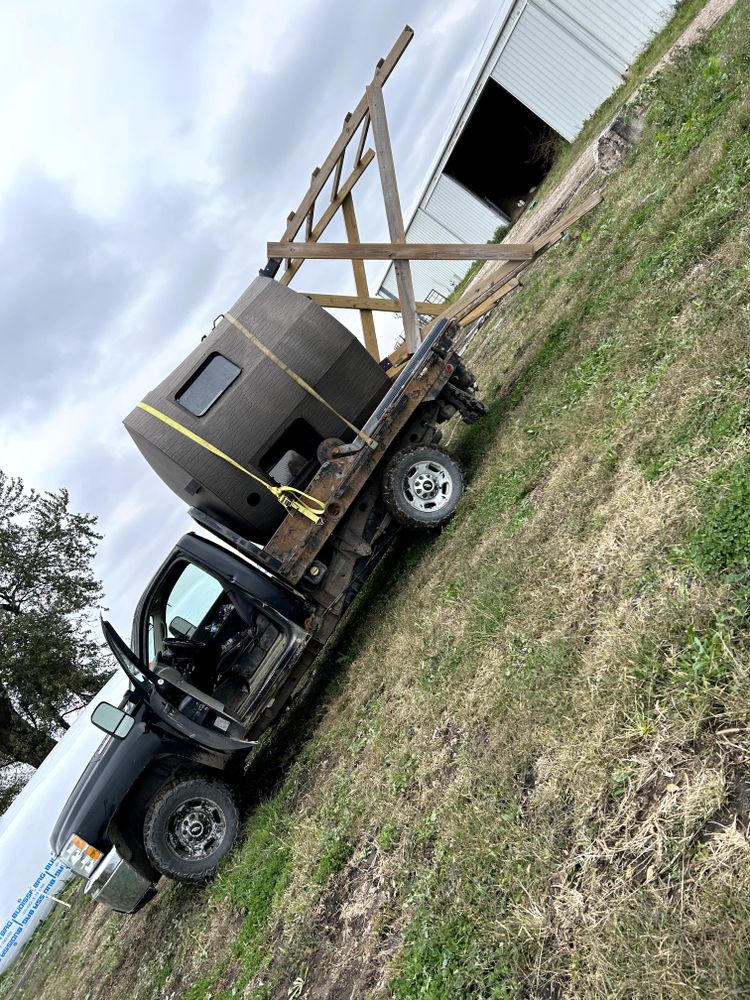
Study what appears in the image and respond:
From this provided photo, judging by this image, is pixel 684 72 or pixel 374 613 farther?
pixel 684 72

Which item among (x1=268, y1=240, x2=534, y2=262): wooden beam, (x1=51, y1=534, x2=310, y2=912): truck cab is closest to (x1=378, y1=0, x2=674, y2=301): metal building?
(x1=268, y1=240, x2=534, y2=262): wooden beam

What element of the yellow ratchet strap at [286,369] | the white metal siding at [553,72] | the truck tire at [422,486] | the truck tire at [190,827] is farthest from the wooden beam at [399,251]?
the white metal siding at [553,72]

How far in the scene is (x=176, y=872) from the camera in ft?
22.2

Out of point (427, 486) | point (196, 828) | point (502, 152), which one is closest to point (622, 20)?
point (502, 152)

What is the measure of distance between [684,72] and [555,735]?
30.1ft

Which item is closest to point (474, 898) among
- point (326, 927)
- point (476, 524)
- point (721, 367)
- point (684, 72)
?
point (326, 927)

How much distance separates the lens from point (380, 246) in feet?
29.3

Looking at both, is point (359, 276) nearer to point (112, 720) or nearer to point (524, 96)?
point (112, 720)

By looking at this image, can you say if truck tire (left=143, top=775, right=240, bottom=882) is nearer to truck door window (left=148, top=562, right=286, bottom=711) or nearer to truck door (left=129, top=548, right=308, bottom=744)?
truck door (left=129, top=548, right=308, bottom=744)

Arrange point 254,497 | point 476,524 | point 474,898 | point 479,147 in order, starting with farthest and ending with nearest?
point 479,147 < point 254,497 < point 476,524 < point 474,898

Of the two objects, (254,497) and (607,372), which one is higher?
(607,372)

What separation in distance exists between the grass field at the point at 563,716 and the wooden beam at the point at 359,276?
2.03 meters

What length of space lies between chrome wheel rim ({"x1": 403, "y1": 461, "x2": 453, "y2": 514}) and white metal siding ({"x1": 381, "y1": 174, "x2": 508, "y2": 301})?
16237 millimetres

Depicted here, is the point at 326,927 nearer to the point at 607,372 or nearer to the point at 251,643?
the point at 251,643
